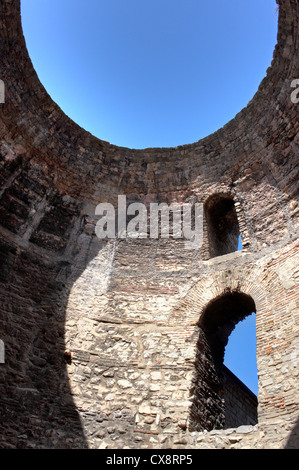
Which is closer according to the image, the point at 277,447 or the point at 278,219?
the point at 277,447

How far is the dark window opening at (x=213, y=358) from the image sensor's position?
535cm

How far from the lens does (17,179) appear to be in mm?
7109

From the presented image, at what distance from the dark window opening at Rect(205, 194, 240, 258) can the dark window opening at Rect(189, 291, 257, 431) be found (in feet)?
4.44

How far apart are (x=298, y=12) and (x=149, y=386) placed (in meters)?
5.74

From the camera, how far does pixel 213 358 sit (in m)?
6.12

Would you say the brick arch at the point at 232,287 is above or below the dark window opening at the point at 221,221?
below

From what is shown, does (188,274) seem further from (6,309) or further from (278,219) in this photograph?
(6,309)

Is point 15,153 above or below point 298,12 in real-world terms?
below

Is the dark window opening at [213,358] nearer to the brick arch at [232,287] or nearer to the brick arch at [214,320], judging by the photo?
the brick arch at [214,320]

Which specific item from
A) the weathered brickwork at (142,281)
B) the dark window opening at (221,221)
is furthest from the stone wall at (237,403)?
the dark window opening at (221,221)

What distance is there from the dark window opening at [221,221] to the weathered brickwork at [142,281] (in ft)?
0.11

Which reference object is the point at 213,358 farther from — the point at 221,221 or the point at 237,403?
the point at 221,221

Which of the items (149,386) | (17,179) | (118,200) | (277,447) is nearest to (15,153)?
(17,179)

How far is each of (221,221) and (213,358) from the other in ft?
9.48
